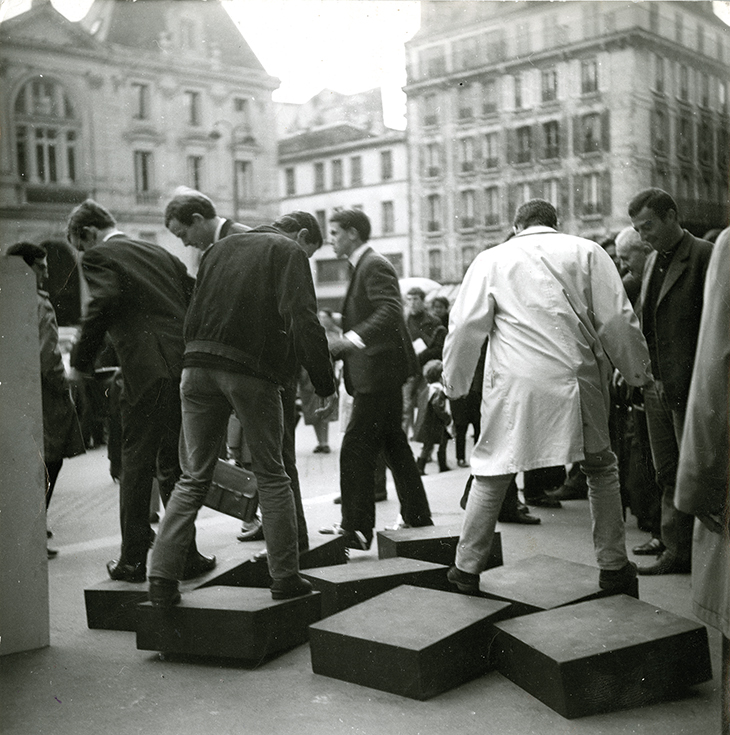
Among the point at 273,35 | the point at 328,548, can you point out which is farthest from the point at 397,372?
the point at 273,35

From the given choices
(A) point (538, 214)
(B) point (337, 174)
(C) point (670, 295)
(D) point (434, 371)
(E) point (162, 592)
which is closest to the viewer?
(E) point (162, 592)

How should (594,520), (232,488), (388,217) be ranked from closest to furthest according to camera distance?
(594,520), (232,488), (388,217)

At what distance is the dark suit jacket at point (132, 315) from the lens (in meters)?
4.27

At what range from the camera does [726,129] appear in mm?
4523

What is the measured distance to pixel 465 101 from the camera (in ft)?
18.6

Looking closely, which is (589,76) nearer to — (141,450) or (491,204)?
(491,204)

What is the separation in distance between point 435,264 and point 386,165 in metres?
1.15

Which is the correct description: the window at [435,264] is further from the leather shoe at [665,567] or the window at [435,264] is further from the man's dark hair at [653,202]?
the leather shoe at [665,567]

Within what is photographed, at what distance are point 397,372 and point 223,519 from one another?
7.90 ft

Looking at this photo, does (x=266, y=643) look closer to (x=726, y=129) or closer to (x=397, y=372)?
(x=397, y=372)

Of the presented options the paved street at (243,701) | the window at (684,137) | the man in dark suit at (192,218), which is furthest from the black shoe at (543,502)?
the man in dark suit at (192,218)

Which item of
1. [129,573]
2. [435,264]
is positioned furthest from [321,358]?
[435,264]

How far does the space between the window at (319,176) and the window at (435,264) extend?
1092 millimetres

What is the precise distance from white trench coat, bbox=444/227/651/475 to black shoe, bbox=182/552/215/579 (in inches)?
57.8
